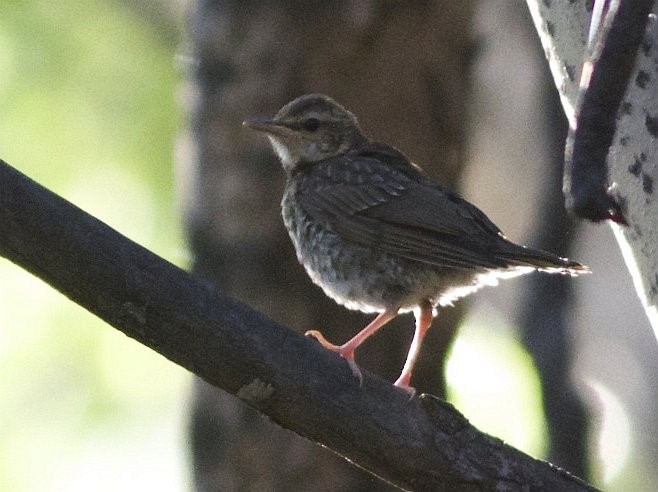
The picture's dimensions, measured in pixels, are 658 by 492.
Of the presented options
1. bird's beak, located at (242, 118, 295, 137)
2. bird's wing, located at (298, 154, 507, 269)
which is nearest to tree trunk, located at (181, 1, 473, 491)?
bird's beak, located at (242, 118, 295, 137)

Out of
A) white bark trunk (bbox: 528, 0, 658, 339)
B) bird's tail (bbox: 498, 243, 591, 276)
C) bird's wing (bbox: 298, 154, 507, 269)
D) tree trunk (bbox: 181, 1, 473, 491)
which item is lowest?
tree trunk (bbox: 181, 1, 473, 491)

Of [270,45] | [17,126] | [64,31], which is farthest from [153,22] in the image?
[270,45]

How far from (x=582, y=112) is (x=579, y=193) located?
0.67ft

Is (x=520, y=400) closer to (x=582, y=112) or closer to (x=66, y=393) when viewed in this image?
(x=66, y=393)

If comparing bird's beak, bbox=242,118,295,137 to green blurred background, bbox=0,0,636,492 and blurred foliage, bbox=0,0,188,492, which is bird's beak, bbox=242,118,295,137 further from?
blurred foliage, bbox=0,0,188,492

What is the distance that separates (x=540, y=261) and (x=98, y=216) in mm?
5894

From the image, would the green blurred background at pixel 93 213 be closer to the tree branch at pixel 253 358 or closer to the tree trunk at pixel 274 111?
the tree trunk at pixel 274 111

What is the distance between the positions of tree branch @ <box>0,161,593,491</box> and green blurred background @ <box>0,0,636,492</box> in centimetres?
497

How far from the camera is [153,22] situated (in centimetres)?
1110

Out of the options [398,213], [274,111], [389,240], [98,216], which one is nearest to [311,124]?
[274,111]

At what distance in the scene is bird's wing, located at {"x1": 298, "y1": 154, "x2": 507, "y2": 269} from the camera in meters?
5.07

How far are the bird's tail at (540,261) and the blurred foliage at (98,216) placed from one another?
15.3 feet

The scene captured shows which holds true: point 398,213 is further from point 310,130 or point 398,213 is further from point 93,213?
point 93,213

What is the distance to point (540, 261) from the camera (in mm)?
4656
